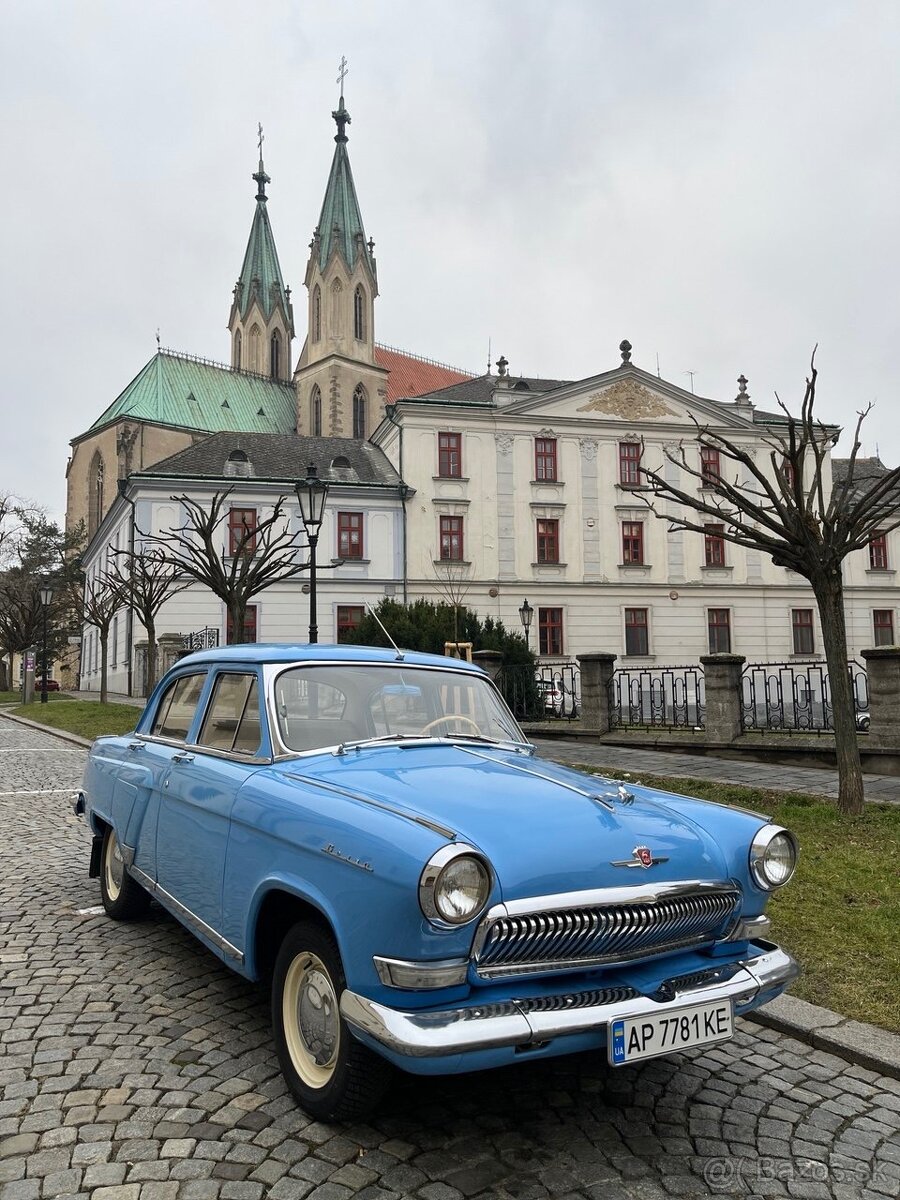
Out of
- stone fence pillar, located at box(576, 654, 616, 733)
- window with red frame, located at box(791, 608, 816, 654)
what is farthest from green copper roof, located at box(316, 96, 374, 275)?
stone fence pillar, located at box(576, 654, 616, 733)

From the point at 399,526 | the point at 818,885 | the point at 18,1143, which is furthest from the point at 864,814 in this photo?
the point at 399,526

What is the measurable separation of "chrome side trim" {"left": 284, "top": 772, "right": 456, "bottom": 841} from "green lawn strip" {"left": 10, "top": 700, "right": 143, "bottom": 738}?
1645 centimetres

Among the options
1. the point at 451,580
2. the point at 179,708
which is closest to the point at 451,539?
the point at 451,580

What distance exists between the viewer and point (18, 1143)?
9.50 ft

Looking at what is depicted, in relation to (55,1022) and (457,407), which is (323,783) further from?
(457,407)

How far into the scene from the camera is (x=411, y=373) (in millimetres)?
67750

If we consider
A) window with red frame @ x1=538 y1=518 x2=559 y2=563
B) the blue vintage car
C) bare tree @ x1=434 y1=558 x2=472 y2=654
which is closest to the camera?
the blue vintage car

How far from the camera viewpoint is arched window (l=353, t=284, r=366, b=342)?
55625mm

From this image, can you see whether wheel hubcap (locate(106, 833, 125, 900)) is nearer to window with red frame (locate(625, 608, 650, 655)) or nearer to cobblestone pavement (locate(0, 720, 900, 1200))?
cobblestone pavement (locate(0, 720, 900, 1200))

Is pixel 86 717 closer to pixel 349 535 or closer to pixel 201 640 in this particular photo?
pixel 201 640

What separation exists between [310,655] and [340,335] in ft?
175

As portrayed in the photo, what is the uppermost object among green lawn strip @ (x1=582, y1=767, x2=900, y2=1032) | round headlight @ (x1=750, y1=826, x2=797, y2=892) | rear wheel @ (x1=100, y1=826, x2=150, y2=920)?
round headlight @ (x1=750, y1=826, x2=797, y2=892)

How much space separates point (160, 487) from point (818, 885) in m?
33.6

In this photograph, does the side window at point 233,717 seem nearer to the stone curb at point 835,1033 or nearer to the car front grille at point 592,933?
the car front grille at point 592,933
